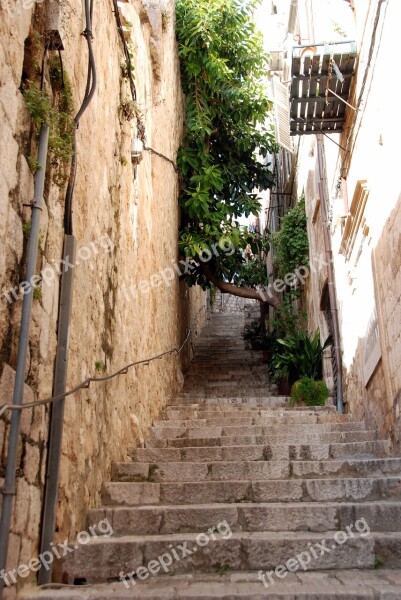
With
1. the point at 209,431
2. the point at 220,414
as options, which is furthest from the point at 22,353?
the point at 220,414

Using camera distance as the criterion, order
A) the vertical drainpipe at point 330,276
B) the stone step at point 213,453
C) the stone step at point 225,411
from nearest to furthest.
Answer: the stone step at point 213,453
the stone step at point 225,411
the vertical drainpipe at point 330,276

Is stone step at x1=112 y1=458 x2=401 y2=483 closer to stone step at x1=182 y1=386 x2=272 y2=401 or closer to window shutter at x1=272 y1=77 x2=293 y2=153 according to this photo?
stone step at x1=182 y1=386 x2=272 y2=401

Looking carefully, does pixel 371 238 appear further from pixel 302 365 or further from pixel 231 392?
pixel 231 392

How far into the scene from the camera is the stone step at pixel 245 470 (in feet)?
13.2

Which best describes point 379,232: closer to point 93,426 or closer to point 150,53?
point 93,426

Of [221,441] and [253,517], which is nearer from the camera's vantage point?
[253,517]

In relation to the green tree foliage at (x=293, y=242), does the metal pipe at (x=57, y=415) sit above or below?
below

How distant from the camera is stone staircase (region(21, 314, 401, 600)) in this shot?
2691 millimetres

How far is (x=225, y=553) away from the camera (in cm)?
301

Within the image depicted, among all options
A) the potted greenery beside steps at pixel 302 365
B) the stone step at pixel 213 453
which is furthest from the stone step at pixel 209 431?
the potted greenery beside steps at pixel 302 365

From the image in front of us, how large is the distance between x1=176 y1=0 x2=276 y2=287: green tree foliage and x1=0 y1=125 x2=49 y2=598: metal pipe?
6.44 metres

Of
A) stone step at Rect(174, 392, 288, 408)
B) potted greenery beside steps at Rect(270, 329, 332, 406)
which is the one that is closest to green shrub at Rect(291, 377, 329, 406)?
potted greenery beside steps at Rect(270, 329, 332, 406)
